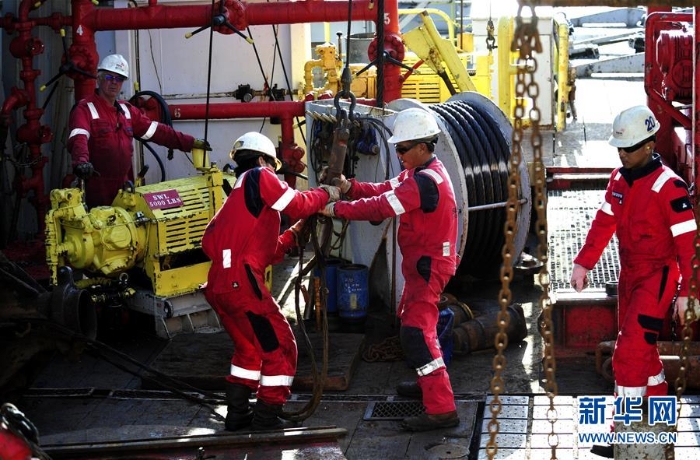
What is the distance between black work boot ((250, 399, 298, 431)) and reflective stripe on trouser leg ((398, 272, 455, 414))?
2.74 ft

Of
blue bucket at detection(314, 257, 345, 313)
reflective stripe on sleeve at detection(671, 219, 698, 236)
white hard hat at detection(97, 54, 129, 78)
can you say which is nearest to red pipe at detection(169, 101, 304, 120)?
white hard hat at detection(97, 54, 129, 78)

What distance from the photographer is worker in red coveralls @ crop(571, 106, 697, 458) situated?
20.0 ft

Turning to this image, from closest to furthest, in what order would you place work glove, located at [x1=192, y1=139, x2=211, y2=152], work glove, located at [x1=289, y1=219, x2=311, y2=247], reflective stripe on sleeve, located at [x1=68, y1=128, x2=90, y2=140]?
work glove, located at [x1=289, y1=219, x2=311, y2=247] → reflective stripe on sleeve, located at [x1=68, y1=128, x2=90, y2=140] → work glove, located at [x1=192, y1=139, x2=211, y2=152]

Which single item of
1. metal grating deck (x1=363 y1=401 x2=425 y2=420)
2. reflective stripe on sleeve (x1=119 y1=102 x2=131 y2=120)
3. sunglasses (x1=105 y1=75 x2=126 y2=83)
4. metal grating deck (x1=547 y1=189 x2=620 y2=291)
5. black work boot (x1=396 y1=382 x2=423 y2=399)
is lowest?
metal grating deck (x1=363 y1=401 x2=425 y2=420)

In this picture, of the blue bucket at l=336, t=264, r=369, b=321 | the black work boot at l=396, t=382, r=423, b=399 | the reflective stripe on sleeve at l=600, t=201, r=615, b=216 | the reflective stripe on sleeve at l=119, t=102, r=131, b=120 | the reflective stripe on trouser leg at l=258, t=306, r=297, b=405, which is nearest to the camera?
the reflective stripe on sleeve at l=600, t=201, r=615, b=216

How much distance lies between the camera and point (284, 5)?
32.7 feet

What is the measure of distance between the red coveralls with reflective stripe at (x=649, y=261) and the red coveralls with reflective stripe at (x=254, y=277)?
1764 mm

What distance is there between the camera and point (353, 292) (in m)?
8.40

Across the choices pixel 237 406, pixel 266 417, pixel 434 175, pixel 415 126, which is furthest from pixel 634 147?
pixel 237 406

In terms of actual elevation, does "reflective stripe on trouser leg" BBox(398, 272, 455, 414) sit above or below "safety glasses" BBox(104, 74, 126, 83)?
below

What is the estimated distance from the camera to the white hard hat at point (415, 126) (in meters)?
6.69

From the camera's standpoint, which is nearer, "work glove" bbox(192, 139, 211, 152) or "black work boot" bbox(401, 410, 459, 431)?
"black work boot" bbox(401, 410, 459, 431)

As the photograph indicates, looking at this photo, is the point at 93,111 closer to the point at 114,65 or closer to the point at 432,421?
the point at 114,65

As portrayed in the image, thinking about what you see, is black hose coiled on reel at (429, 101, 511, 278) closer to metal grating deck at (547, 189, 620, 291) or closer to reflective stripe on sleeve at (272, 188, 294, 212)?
metal grating deck at (547, 189, 620, 291)
